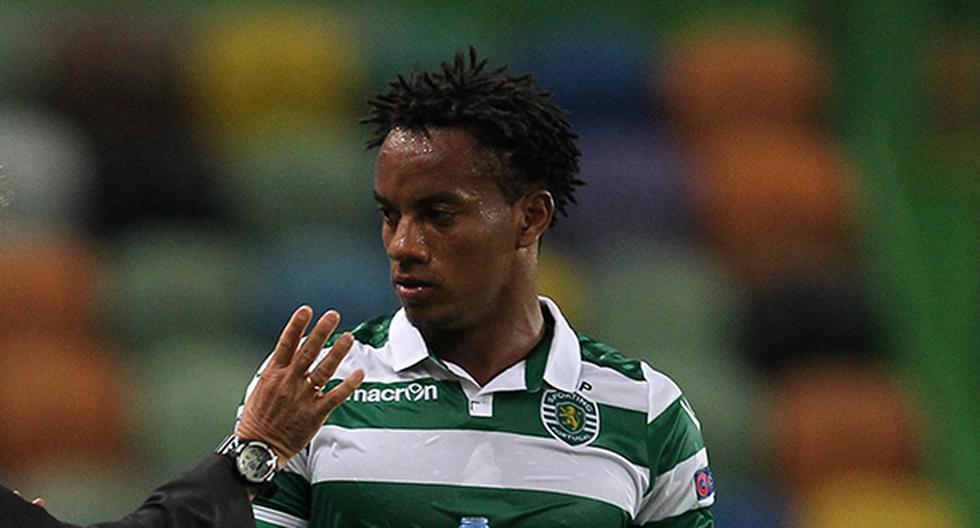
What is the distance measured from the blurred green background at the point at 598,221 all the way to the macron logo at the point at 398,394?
2.59 meters

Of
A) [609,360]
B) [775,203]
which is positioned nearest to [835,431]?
[775,203]

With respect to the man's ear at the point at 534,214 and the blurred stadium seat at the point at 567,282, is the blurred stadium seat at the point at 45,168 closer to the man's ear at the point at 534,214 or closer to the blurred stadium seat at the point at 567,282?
the blurred stadium seat at the point at 567,282

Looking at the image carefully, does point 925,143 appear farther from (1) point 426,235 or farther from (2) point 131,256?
(1) point 426,235

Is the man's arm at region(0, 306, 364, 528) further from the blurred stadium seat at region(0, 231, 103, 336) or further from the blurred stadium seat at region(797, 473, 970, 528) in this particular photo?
the blurred stadium seat at region(797, 473, 970, 528)

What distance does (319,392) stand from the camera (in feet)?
9.38

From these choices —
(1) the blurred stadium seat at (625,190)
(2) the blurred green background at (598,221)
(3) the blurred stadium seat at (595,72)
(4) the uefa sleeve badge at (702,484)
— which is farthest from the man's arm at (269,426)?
(3) the blurred stadium seat at (595,72)

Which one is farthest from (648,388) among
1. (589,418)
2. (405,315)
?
(405,315)

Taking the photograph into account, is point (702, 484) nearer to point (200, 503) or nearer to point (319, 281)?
point (200, 503)

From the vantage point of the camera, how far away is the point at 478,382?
3164 millimetres

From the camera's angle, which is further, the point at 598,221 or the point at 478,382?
the point at 598,221

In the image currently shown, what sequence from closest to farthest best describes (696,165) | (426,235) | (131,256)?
(426,235) → (131,256) → (696,165)

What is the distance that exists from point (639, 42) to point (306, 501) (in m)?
4.47

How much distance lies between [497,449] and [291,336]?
1.45ft

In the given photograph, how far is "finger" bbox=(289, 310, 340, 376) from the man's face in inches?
10.6
